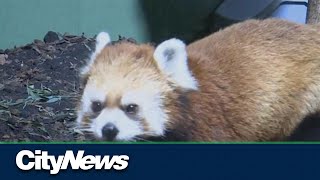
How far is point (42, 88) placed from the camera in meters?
2.02

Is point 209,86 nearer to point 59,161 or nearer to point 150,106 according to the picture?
point 150,106

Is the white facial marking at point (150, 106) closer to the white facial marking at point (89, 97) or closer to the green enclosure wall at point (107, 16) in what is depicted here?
the white facial marking at point (89, 97)

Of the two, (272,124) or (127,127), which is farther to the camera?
(272,124)

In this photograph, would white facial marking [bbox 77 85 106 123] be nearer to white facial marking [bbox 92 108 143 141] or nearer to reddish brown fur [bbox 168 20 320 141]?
white facial marking [bbox 92 108 143 141]

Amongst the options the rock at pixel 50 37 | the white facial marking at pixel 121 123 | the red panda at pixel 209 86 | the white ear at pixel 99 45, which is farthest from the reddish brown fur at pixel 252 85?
the rock at pixel 50 37

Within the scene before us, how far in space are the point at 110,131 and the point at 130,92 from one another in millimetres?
109

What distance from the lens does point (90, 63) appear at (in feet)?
5.92

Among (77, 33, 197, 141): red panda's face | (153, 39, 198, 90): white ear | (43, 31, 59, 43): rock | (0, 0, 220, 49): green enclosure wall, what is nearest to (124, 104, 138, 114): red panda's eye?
(77, 33, 197, 141): red panda's face

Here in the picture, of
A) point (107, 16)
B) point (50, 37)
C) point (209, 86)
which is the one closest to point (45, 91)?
point (50, 37)

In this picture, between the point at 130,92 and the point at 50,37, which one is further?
the point at 50,37

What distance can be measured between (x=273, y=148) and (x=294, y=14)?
493 millimetres

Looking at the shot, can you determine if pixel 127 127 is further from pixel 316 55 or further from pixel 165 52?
pixel 316 55

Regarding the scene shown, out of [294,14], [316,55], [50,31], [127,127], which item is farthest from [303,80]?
[50,31]

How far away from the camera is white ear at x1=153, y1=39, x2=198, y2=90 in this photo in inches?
68.4
